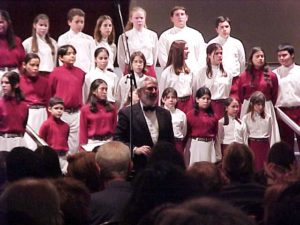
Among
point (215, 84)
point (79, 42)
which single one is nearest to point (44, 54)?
point (79, 42)

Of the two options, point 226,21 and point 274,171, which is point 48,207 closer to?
point 274,171

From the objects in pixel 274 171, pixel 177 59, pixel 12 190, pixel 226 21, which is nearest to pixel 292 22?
pixel 226 21

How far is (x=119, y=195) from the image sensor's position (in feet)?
9.47

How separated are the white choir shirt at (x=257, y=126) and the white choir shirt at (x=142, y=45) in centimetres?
108

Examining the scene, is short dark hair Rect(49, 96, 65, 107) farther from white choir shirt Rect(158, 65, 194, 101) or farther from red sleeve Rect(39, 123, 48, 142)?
white choir shirt Rect(158, 65, 194, 101)

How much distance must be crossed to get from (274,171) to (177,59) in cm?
325

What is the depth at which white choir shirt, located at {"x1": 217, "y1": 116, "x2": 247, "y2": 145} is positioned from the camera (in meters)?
6.32

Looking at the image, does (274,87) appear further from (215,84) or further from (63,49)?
(63,49)

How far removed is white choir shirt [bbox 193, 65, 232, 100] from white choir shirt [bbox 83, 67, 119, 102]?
26.2 inches

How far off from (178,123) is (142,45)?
1.08 metres

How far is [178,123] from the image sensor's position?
20.3 ft

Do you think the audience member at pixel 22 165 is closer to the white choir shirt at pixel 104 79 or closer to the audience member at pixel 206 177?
the audience member at pixel 206 177

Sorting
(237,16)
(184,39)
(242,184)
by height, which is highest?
(237,16)

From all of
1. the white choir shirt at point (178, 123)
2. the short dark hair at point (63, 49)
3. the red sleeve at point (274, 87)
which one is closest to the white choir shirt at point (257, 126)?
the red sleeve at point (274, 87)
